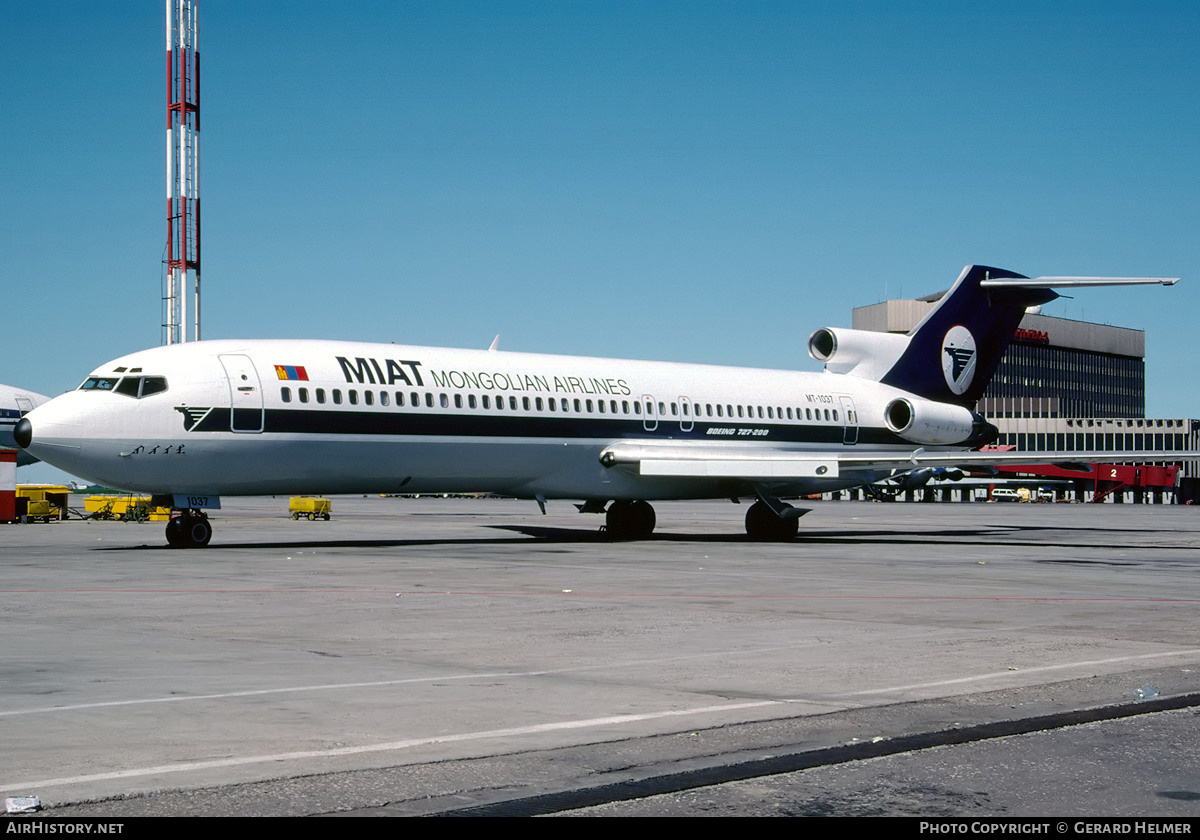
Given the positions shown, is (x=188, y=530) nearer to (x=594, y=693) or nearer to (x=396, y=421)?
(x=396, y=421)

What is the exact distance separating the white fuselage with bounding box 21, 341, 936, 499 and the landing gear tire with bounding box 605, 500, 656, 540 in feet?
3.77

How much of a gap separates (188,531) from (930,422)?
71.7 feet

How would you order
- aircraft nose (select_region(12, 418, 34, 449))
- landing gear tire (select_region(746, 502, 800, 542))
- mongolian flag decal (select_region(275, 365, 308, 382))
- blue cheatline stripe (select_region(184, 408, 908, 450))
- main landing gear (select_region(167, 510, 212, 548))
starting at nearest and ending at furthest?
1. aircraft nose (select_region(12, 418, 34, 449))
2. main landing gear (select_region(167, 510, 212, 548))
3. blue cheatline stripe (select_region(184, 408, 908, 450))
4. mongolian flag decal (select_region(275, 365, 308, 382))
5. landing gear tire (select_region(746, 502, 800, 542))

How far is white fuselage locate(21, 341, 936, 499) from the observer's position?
961 inches

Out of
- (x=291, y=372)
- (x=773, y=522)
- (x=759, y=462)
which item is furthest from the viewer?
(x=773, y=522)

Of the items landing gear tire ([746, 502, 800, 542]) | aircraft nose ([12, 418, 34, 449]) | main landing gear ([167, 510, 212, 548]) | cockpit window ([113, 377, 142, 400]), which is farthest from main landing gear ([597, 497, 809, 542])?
aircraft nose ([12, 418, 34, 449])

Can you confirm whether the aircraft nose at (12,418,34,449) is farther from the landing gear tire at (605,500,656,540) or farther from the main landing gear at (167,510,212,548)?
the landing gear tire at (605,500,656,540)

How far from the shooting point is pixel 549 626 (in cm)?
1277

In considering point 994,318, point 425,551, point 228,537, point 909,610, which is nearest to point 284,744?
point 909,610

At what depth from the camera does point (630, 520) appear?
33.4 metres

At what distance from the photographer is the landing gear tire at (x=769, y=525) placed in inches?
1307

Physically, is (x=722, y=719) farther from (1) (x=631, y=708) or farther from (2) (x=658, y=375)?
(2) (x=658, y=375)

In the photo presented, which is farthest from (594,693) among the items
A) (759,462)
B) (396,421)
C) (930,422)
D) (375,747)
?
(930,422)

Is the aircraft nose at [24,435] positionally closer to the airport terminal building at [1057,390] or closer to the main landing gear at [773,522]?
the main landing gear at [773,522]
